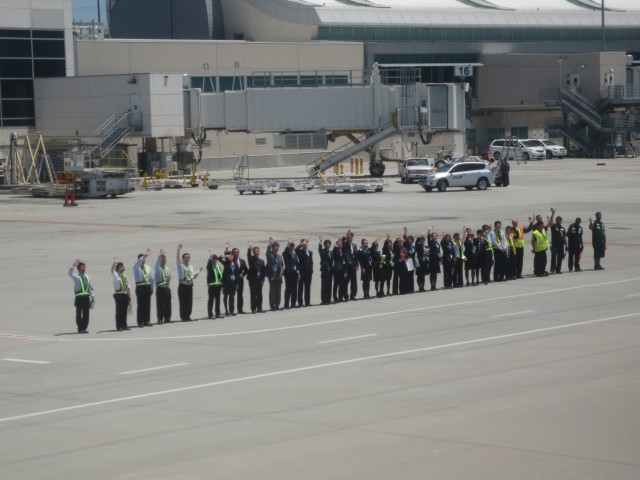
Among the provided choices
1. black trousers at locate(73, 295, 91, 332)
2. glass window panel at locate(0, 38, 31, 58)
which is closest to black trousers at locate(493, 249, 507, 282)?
black trousers at locate(73, 295, 91, 332)

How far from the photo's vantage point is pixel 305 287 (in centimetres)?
2916

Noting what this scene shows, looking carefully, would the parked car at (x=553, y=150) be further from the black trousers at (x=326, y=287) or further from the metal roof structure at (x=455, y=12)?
the black trousers at (x=326, y=287)

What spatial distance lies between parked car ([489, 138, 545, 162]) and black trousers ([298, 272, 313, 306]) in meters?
69.2

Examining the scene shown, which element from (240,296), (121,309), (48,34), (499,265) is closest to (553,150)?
(48,34)

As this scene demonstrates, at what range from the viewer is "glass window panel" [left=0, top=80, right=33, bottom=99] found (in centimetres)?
7831

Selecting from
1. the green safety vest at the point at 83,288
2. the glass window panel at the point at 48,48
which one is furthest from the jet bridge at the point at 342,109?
the green safety vest at the point at 83,288

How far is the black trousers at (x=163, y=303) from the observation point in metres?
26.2

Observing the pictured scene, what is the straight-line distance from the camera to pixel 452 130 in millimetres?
76812

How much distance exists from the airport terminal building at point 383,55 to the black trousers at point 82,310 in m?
55.7

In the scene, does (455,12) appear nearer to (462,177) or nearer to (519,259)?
(462,177)

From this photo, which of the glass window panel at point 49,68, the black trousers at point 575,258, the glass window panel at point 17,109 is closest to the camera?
the black trousers at point 575,258

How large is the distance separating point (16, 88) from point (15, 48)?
259 cm

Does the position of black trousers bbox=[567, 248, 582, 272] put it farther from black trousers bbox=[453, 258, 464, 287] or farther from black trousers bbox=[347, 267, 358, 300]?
black trousers bbox=[347, 267, 358, 300]

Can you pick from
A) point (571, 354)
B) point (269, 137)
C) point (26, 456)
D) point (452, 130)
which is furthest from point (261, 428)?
point (269, 137)
